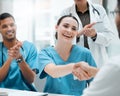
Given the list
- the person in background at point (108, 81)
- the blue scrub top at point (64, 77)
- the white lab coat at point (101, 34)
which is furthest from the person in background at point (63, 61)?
the person in background at point (108, 81)

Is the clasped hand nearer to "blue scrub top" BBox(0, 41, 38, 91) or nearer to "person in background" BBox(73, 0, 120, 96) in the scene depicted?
"blue scrub top" BBox(0, 41, 38, 91)

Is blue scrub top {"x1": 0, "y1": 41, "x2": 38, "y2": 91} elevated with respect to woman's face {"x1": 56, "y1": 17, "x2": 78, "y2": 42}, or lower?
lower

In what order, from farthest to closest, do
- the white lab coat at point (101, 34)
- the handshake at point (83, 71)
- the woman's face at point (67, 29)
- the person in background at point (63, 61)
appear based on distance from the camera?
the white lab coat at point (101, 34) < the woman's face at point (67, 29) < the person in background at point (63, 61) < the handshake at point (83, 71)

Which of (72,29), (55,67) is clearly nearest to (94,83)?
(55,67)

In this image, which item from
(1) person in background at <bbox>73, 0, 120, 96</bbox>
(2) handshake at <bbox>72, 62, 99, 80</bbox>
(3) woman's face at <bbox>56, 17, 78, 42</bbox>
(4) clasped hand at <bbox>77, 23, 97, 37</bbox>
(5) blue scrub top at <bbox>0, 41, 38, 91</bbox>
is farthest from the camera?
(4) clasped hand at <bbox>77, 23, 97, 37</bbox>

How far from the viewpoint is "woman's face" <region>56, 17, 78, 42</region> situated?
1752 millimetres

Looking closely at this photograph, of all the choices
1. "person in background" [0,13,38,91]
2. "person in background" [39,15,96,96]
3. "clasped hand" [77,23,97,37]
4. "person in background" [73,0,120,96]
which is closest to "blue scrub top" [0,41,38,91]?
"person in background" [0,13,38,91]

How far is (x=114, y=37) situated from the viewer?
7.36 ft

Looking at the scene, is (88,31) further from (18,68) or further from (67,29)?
(18,68)

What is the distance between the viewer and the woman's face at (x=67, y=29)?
1.75 m

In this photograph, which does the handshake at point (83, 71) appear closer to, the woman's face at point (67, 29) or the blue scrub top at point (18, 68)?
the woman's face at point (67, 29)

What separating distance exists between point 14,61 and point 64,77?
0.47 metres

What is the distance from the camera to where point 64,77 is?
164 centimetres

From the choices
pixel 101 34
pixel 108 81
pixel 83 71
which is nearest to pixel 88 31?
pixel 101 34
